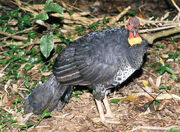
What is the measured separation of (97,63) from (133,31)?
80 cm

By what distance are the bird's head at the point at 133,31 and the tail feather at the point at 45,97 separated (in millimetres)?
1401

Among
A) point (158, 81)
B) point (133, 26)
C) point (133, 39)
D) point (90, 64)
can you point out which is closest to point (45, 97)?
point (90, 64)

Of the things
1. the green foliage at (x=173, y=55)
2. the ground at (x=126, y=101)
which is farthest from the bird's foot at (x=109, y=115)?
the green foliage at (x=173, y=55)

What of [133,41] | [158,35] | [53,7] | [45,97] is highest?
[53,7]

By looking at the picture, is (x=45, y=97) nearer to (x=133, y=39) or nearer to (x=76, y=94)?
(x=76, y=94)

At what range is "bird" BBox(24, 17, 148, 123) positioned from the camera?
4.92 meters

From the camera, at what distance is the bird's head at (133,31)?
4.91 m

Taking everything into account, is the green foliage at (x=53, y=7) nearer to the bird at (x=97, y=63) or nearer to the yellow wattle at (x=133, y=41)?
the bird at (x=97, y=63)

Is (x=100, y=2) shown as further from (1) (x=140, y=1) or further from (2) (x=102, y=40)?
(2) (x=102, y=40)

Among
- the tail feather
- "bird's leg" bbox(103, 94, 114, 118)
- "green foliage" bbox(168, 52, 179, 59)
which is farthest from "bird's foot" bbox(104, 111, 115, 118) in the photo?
"green foliage" bbox(168, 52, 179, 59)

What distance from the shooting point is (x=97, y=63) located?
4934 mm

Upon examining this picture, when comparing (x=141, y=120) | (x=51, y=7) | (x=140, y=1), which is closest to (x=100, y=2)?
(x=140, y=1)

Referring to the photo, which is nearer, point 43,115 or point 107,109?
point 43,115

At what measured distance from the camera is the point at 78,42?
17.0ft
